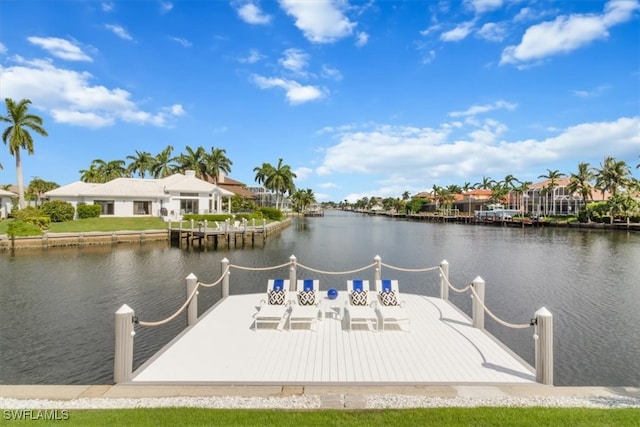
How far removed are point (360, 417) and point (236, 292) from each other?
14.4 metres

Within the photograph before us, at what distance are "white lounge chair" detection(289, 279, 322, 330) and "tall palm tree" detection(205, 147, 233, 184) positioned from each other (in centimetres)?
7798

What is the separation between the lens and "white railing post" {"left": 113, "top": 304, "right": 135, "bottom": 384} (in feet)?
23.4

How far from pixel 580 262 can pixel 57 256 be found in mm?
44052

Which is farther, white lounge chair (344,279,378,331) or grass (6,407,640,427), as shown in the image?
white lounge chair (344,279,378,331)

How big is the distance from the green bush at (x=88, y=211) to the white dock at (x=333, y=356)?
47443 mm

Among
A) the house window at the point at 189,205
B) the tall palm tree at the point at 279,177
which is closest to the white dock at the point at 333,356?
the house window at the point at 189,205

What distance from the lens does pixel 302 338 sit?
9.71 metres

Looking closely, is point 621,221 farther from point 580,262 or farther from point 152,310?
point 152,310

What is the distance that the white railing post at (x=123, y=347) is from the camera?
23.4 feet

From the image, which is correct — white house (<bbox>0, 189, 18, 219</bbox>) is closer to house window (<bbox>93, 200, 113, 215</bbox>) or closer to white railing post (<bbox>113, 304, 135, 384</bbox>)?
house window (<bbox>93, 200, 113, 215</bbox>)

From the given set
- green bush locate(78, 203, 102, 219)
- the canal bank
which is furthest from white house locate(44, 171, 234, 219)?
the canal bank

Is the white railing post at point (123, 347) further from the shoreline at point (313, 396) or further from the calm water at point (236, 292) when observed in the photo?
the calm water at point (236, 292)

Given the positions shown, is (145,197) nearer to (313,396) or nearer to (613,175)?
(313,396)

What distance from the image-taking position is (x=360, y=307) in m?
11.1
